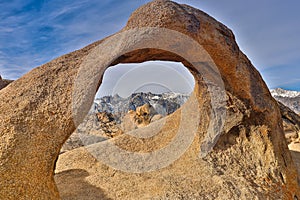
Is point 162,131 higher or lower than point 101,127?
lower

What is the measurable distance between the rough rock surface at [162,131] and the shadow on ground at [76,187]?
0.05 m

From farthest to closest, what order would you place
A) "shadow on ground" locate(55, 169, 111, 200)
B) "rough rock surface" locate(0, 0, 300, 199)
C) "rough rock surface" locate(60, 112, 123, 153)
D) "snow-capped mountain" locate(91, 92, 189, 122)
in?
"snow-capped mountain" locate(91, 92, 189, 122)
"rough rock surface" locate(60, 112, 123, 153)
"shadow on ground" locate(55, 169, 111, 200)
"rough rock surface" locate(0, 0, 300, 199)

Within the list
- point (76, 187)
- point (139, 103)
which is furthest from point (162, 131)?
point (139, 103)

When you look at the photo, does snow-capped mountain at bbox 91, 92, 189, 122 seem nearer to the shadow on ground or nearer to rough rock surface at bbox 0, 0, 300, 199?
the shadow on ground

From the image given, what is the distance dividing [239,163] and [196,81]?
A: 1.52 m

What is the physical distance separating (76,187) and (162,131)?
2.13 m

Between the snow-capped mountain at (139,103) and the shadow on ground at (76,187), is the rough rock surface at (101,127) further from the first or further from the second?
the shadow on ground at (76,187)

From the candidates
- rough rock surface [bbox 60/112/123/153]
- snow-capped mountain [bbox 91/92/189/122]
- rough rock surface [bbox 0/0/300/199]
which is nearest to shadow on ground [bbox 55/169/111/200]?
rough rock surface [bbox 0/0/300/199]

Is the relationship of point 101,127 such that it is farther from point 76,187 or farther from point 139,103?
point 76,187

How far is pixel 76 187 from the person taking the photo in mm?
3990

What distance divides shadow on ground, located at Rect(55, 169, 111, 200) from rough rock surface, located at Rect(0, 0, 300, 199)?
45 mm

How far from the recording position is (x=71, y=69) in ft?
9.43

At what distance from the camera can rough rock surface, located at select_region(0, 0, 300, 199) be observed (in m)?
2.49

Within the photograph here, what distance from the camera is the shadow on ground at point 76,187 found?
3.63 m
